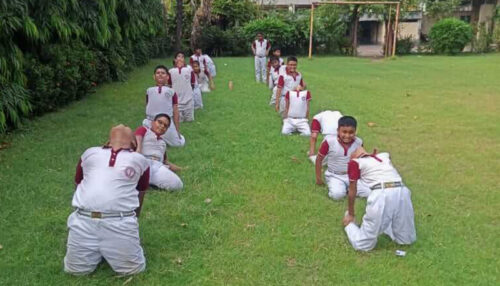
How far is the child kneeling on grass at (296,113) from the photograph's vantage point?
807 cm

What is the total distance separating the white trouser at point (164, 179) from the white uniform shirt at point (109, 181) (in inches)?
64.8

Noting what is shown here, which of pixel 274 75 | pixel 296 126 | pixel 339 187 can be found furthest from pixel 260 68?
pixel 339 187

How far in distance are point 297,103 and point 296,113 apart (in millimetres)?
187

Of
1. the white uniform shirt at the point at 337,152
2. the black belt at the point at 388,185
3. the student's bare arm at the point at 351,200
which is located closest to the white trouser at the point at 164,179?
the white uniform shirt at the point at 337,152

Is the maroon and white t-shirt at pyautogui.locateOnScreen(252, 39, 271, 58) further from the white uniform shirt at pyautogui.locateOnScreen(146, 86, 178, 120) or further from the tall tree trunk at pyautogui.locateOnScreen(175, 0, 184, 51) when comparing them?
the tall tree trunk at pyautogui.locateOnScreen(175, 0, 184, 51)

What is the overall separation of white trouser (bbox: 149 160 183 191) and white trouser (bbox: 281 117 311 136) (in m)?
3.01

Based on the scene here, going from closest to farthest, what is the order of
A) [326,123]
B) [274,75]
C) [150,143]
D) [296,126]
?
[150,143] < [326,123] < [296,126] < [274,75]

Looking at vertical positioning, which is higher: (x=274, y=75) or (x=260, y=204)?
(x=274, y=75)

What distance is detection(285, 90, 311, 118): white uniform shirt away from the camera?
8227mm

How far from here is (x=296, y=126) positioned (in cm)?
812

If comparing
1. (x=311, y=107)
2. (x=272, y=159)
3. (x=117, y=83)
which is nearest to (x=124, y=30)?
(x=117, y=83)

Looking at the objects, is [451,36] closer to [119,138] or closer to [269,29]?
[269,29]

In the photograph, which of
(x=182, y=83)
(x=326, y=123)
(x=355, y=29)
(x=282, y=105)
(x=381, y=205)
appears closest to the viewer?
(x=381, y=205)

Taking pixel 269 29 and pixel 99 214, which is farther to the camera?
pixel 269 29
